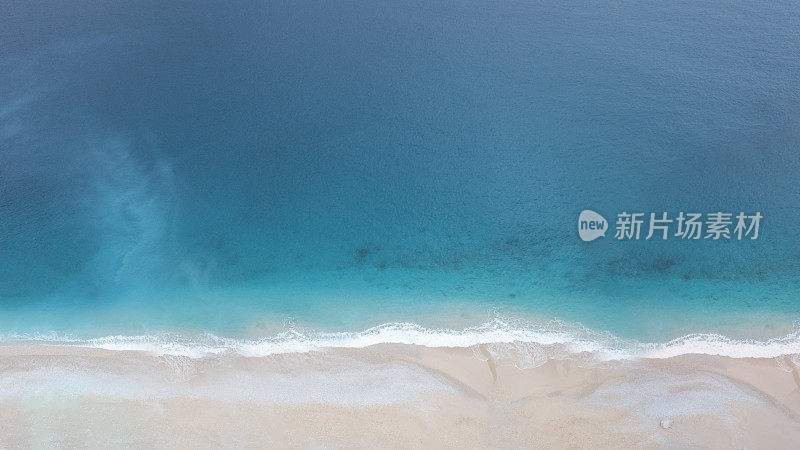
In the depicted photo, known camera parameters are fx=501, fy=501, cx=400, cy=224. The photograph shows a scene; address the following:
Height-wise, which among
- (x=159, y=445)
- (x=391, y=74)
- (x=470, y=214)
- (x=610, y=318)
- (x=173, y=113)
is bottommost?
(x=159, y=445)

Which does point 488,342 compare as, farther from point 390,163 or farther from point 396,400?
point 390,163

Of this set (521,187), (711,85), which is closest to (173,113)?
(521,187)

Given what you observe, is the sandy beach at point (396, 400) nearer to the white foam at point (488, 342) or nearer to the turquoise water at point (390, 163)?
the white foam at point (488, 342)

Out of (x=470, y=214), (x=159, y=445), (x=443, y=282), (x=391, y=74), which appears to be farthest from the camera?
(x=391, y=74)

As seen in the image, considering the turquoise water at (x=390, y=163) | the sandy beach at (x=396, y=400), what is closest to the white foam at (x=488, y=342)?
the sandy beach at (x=396, y=400)

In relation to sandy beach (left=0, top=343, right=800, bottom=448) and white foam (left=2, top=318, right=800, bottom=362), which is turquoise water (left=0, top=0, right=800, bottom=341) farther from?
sandy beach (left=0, top=343, right=800, bottom=448)

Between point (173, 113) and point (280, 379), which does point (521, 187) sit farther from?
point (173, 113)
